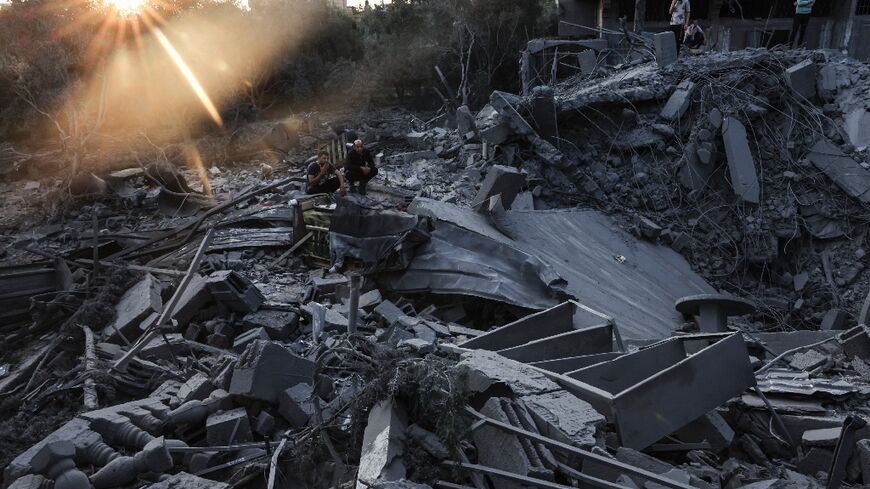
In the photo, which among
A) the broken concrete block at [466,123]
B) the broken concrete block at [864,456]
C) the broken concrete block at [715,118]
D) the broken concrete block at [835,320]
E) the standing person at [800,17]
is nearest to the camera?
the broken concrete block at [864,456]

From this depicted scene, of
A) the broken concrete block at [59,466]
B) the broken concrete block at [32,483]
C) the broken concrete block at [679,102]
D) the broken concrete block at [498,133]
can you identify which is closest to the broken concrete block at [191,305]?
the broken concrete block at [59,466]

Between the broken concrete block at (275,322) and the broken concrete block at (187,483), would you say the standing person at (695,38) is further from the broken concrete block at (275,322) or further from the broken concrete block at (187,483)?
the broken concrete block at (187,483)

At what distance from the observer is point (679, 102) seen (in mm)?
10828

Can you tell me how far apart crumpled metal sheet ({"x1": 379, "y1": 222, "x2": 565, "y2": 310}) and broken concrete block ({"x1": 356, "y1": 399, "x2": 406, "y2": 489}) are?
139 inches

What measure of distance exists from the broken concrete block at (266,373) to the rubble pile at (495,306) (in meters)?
A: 0.02

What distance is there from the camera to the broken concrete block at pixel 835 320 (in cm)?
859

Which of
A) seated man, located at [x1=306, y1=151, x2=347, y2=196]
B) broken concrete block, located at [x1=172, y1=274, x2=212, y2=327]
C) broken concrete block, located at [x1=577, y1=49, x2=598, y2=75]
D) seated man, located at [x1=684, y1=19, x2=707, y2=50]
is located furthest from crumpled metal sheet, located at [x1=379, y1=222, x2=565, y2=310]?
seated man, located at [x1=684, y1=19, x2=707, y2=50]

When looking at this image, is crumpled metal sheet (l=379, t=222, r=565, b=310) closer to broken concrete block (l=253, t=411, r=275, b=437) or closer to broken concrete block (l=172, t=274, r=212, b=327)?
broken concrete block (l=172, t=274, r=212, b=327)

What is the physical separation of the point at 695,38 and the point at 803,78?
306 cm

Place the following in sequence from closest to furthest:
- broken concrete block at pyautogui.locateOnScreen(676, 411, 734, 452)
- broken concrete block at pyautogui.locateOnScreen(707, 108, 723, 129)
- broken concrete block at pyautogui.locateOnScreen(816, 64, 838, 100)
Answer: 1. broken concrete block at pyautogui.locateOnScreen(676, 411, 734, 452)
2. broken concrete block at pyautogui.locateOnScreen(707, 108, 723, 129)
3. broken concrete block at pyautogui.locateOnScreen(816, 64, 838, 100)

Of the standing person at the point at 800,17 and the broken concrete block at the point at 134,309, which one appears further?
the standing person at the point at 800,17

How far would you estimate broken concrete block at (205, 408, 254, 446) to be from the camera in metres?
4.59

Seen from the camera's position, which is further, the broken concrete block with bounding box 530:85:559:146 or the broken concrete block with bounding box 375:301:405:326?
the broken concrete block with bounding box 530:85:559:146

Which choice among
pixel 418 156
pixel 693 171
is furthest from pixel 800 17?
pixel 418 156
